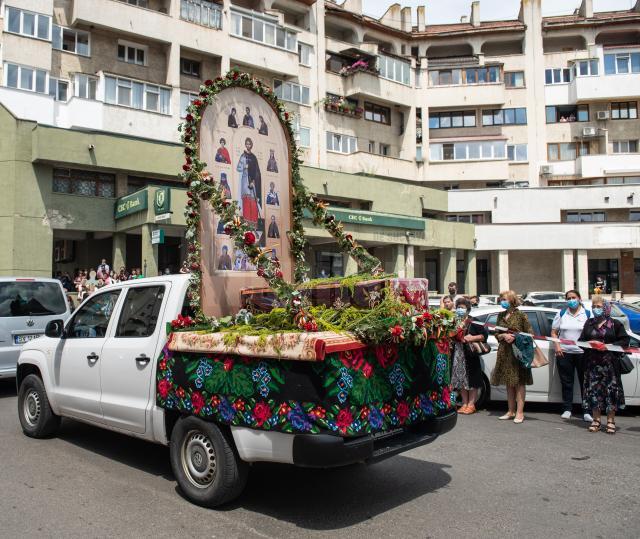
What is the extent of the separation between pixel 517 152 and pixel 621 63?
987 cm

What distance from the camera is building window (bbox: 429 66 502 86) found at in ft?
145

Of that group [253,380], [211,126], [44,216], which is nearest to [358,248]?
[211,126]

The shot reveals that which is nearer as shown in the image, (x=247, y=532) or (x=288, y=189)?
(x=247, y=532)

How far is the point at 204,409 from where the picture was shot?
4758 mm

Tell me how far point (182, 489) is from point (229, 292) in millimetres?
1947

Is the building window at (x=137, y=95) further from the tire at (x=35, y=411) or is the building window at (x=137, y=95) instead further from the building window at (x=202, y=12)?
the tire at (x=35, y=411)

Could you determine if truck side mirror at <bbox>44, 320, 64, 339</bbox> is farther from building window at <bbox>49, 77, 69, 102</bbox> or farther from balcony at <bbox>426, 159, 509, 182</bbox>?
balcony at <bbox>426, 159, 509, 182</bbox>

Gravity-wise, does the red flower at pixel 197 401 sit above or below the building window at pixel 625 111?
below

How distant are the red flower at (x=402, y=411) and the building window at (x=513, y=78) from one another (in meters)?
46.2

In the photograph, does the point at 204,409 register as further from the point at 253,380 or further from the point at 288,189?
the point at 288,189

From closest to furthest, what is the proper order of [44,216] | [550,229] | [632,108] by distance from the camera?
[44,216], [550,229], [632,108]

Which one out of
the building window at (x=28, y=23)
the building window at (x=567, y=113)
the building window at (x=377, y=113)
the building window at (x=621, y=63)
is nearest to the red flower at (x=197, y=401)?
the building window at (x=28, y=23)

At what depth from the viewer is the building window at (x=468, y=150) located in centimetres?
4328

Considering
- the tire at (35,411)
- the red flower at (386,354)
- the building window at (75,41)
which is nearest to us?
the red flower at (386,354)
